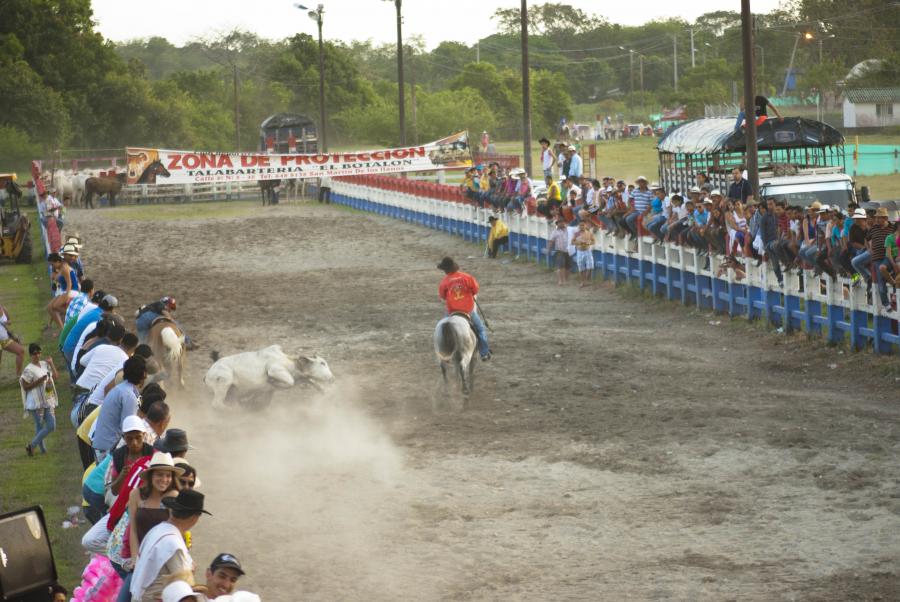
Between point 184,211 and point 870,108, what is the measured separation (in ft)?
136

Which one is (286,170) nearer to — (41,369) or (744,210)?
(744,210)

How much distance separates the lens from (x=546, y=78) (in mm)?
99188

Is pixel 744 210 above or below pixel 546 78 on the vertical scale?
below

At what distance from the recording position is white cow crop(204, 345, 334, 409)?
15391 mm

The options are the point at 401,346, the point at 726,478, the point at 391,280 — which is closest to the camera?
the point at 726,478

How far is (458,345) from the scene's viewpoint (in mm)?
15820

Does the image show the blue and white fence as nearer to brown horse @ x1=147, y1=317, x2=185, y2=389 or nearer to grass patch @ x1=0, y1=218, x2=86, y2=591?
brown horse @ x1=147, y1=317, x2=185, y2=389

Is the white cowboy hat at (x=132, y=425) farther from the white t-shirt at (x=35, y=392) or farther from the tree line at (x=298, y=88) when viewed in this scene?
the tree line at (x=298, y=88)

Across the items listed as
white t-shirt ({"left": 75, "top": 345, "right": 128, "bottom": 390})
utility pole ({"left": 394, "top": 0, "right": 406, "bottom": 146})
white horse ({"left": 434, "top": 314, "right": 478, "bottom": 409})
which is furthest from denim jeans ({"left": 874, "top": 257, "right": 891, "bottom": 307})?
utility pole ({"left": 394, "top": 0, "right": 406, "bottom": 146})

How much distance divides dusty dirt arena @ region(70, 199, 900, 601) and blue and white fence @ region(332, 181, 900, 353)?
0.36m

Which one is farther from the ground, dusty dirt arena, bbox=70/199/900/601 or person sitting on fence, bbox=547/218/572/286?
person sitting on fence, bbox=547/218/572/286

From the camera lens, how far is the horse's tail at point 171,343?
612 inches

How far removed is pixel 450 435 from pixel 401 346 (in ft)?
18.8

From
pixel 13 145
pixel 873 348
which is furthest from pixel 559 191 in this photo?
pixel 13 145
